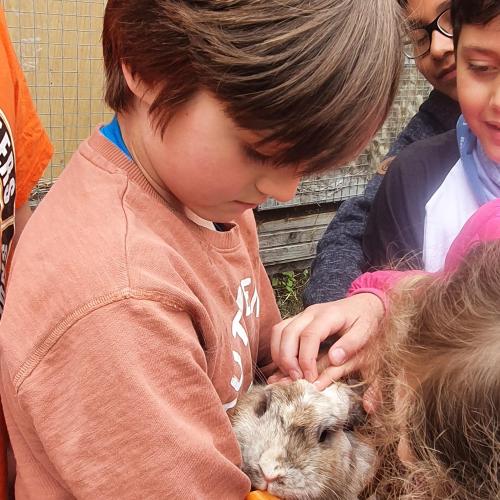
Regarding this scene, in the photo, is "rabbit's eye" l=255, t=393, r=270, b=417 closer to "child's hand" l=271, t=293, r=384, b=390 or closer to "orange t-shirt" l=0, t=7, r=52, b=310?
"child's hand" l=271, t=293, r=384, b=390

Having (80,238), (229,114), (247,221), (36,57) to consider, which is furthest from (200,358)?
(36,57)

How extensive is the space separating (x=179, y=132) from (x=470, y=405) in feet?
1.74

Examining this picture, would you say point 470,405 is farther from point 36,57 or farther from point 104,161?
point 36,57

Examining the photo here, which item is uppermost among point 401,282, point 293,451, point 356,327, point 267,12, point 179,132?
point 267,12

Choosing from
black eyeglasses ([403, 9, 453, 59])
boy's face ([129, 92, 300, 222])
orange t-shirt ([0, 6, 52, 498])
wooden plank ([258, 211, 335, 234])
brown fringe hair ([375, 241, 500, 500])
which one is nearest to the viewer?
brown fringe hair ([375, 241, 500, 500])

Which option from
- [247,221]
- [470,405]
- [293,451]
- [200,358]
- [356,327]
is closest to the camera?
[470,405]

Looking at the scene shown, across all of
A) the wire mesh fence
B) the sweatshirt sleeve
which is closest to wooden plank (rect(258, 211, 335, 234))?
the wire mesh fence

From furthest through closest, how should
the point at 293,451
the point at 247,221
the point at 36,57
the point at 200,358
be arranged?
the point at 36,57 → the point at 247,221 → the point at 293,451 → the point at 200,358

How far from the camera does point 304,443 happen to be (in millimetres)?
1135

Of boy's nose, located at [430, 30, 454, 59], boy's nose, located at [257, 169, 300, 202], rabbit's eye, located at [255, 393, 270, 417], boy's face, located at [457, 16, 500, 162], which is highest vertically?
boy's nose, located at [430, 30, 454, 59]

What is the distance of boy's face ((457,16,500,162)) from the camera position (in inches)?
55.5

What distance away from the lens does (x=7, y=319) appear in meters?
0.91

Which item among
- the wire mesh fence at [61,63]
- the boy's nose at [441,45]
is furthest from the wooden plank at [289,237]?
the boy's nose at [441,45]

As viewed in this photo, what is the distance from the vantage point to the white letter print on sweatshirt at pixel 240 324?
1.17 metres
